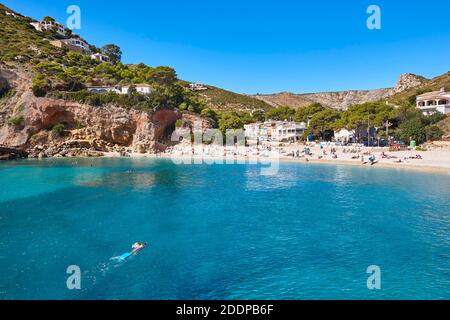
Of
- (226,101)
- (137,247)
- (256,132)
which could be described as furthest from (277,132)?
(137,247)

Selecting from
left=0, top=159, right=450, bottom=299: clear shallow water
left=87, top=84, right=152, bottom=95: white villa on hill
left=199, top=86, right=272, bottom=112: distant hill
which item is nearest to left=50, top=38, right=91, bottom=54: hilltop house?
left=87, top=84, right=152, bottom=95: white villa on hill

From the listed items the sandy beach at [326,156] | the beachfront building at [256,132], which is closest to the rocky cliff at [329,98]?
the beachfront building at [256,132]

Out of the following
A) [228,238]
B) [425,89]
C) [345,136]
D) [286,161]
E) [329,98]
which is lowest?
[228,238]

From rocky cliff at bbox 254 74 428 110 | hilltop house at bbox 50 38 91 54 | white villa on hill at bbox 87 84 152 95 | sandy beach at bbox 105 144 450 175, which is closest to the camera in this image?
sandy beach at bbox 105 144 450 175

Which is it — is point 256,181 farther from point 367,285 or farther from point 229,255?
point 367,285

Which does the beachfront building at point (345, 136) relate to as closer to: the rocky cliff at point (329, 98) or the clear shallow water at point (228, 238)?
the clear shallow water at point (228, 238)

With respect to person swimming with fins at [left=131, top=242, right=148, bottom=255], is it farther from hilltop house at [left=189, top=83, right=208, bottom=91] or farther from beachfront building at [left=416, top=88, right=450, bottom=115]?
hilltop house at [left=189, top=83, right=208, bottom=91]

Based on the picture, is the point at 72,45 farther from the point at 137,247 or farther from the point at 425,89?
the point at 425,89
